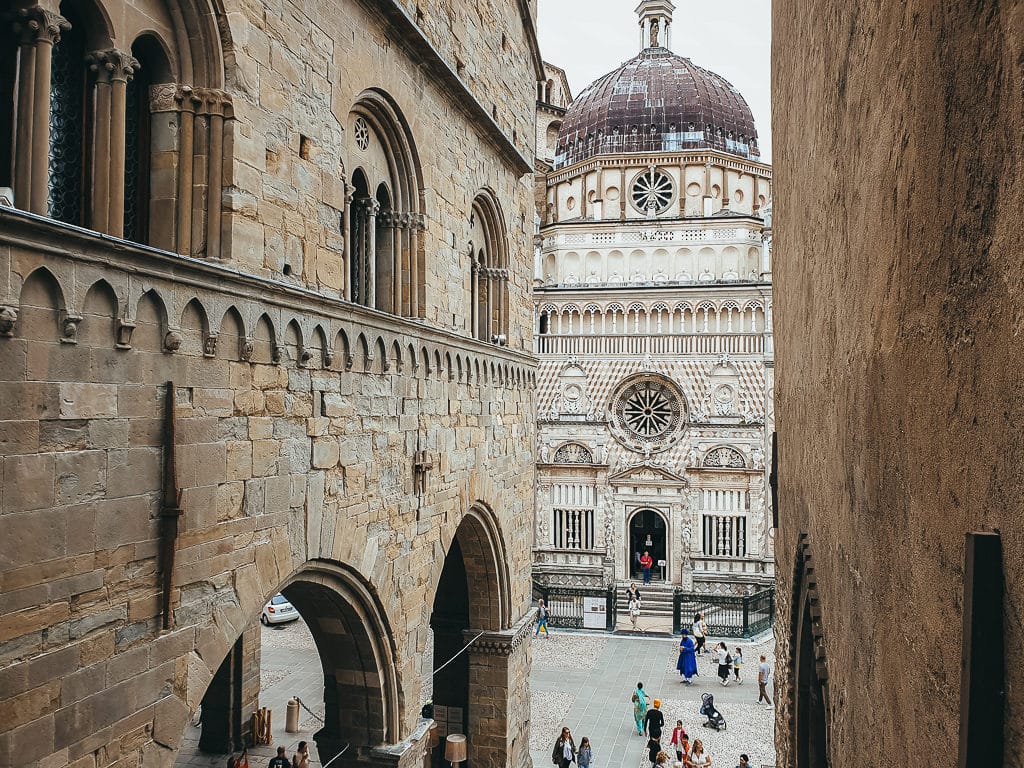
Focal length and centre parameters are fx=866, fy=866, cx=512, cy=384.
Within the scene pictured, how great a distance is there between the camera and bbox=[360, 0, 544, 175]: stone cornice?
8.59 meters

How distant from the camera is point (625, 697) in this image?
66.0 ft

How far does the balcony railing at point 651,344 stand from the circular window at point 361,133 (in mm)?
24961

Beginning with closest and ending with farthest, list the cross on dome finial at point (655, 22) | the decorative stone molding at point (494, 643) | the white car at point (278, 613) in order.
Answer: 1. the decorative stone molding at point (494, 643)
2. the white car at point (278, 613)
3. the cross on dome finial at point (655, 22)

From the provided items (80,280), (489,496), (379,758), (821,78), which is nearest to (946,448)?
(821,78)

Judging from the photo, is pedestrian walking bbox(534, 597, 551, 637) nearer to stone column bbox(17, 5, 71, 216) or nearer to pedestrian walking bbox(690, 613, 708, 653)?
pedestrian walking bbox(690, 613, 708, 653)

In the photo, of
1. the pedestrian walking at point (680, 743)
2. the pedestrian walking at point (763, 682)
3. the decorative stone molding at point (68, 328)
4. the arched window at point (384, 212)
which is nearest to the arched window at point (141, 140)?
the decorative stone molding at point (68, 328)

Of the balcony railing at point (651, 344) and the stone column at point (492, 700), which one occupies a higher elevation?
the balcony railing at point (651, 344)

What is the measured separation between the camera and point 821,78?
5.07 meters

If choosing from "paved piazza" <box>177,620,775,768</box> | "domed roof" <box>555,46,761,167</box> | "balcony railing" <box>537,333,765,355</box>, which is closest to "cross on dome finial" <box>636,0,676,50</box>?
"domed roof" <box>555,46,761,167</box>

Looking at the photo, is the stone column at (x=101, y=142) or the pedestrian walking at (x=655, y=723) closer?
the stone column at (x=101, y=142)

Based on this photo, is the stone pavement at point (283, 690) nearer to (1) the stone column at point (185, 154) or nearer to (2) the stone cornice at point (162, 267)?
(2) the stone cornice at point (162, 267)

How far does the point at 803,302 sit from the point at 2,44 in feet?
18.1

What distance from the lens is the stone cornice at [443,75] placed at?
28.2 ft

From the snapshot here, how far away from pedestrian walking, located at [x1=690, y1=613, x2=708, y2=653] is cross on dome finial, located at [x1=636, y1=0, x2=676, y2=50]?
94.2ft
